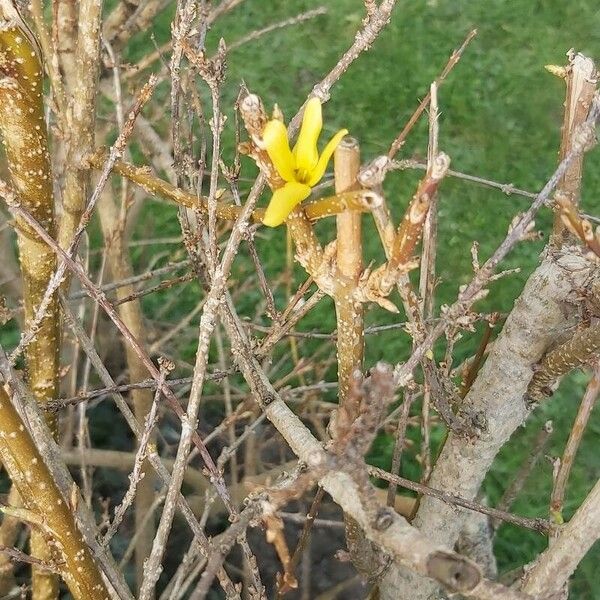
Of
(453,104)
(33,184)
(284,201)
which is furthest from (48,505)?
(453,104)

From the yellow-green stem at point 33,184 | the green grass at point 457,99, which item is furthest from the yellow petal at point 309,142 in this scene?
the green grass at point 457,99

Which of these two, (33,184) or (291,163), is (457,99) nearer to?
(33,184)

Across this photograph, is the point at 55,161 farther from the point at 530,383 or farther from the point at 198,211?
the point at 530,383

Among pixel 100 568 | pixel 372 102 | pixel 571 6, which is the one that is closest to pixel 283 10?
pixel 372 102

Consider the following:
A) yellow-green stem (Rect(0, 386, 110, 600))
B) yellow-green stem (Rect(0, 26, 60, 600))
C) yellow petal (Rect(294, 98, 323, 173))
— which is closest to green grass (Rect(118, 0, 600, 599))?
yellow-green stem (Rect(0, 26, 60, 600))

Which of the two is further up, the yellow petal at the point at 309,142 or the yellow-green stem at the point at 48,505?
the yellow petal at the point at 309,142

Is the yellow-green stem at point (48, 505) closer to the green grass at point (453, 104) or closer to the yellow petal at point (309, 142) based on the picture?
the yellow petal at point (309, 142)

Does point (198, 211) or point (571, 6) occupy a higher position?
point (571, 6)
